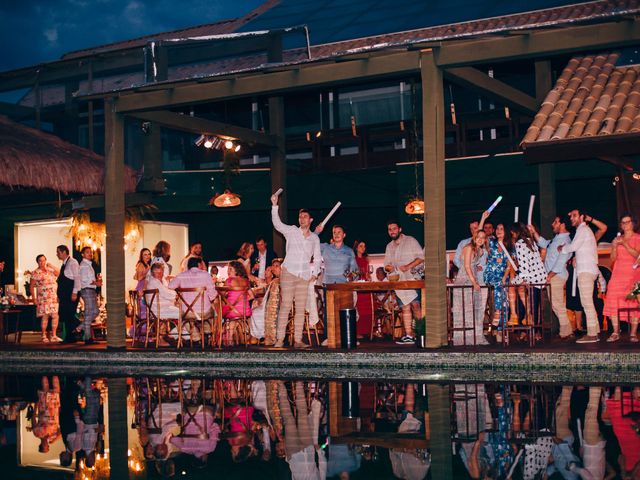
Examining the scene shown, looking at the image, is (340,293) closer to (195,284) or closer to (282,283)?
(282,283)

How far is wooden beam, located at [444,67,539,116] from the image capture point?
40.2 ft

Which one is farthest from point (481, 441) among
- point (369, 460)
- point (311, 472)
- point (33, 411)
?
point (33, 411)

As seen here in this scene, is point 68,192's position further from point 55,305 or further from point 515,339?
point 515,339

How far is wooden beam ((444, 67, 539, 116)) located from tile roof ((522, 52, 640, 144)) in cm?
63

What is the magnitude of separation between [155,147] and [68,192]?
1535 mm

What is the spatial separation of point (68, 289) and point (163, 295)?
2.33 metres

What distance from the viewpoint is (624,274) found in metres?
12.2

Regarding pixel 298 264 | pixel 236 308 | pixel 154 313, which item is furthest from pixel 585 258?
pixel 154 313

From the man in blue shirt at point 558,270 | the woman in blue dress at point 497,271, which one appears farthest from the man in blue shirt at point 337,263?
the man in blue shirt at point 558,270

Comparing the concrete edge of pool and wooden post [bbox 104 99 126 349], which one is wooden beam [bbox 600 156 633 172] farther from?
wooden post [bbox 104 99 126 349]

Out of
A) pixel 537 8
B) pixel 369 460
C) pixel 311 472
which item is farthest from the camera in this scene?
pixel 537 8

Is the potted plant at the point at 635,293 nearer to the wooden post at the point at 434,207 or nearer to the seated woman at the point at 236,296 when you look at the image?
the wooden post at the point at 434,207

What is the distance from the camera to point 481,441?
6.66 m

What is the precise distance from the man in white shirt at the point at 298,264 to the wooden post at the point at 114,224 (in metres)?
2.54
